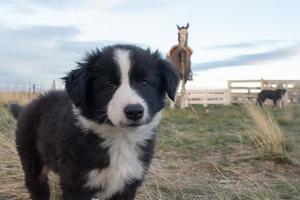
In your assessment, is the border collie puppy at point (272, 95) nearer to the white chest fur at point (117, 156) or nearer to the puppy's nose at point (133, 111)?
the white chest fur at point (117, 156)

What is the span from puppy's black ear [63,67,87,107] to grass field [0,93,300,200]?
165cm

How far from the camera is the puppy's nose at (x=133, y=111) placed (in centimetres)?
→ 368

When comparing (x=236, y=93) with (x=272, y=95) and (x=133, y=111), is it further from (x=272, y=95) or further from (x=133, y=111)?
(x=133, y=111)

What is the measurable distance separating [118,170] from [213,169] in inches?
122

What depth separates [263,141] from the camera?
8.05 metres

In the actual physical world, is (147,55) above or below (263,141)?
above

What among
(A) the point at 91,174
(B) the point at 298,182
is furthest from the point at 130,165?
(B) the point at 298,182

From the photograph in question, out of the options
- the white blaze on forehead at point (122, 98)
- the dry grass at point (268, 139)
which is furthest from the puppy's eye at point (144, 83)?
the dry grass at point (268, 139)

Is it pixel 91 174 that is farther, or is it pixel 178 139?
pixel 178 139

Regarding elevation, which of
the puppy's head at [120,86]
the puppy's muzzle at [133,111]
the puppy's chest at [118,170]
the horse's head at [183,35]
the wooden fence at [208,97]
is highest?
the horse's head at [183,35]

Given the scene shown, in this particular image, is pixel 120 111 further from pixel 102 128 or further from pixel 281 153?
pixel 281 153

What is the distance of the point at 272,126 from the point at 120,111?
503cm

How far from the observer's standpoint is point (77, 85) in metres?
3.99

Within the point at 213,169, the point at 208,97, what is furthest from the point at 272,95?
the point at 213,169
